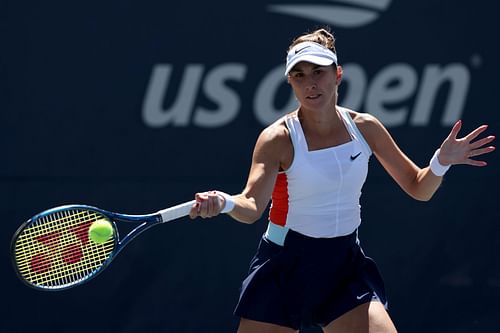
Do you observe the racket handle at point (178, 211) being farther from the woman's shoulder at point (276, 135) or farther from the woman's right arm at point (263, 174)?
the woman's shoulder at point (276, 135)

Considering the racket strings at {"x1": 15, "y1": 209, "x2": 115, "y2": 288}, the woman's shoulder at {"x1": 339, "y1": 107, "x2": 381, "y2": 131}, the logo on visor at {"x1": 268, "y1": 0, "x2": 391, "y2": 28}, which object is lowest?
the racket strings at {"x1": 15, "y1": 209, "x2": 115, "y2": 288}

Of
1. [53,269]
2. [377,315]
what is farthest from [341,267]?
→ [53,269]

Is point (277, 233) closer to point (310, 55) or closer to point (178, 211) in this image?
point (178, 211)

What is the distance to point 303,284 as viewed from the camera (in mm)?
3920

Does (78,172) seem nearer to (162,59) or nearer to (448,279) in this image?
(162,59)

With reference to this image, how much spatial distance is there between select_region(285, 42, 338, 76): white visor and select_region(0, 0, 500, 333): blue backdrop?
1490 millimetres

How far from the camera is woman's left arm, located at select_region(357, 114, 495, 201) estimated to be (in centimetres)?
395

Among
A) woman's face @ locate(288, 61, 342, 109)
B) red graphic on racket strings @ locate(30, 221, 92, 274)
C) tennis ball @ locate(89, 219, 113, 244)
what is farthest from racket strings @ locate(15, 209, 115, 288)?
woman's face @ locate(288, 61, 342, 109)

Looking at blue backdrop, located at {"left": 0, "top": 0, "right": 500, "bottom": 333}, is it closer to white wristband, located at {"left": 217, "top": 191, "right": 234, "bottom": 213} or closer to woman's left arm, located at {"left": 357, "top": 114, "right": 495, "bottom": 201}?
woman's left arm, located at {"left": 357, "top": 114, "right": 495, "bottom": 201}

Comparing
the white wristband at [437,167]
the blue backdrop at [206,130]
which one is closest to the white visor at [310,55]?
the white wristband at [437,167]

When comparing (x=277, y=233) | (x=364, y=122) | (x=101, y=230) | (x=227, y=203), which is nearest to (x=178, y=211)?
(x=227, y=203)

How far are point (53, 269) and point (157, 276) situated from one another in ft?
4.77

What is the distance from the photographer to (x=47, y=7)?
5.18 m

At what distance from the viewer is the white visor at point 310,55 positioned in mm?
3777
